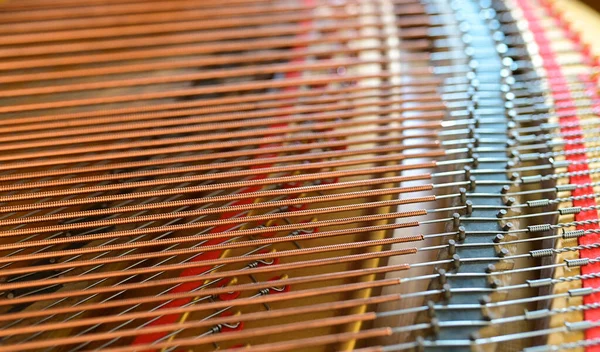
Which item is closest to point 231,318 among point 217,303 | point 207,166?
point 217,303

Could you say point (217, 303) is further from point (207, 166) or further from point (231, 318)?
point (207, 166)

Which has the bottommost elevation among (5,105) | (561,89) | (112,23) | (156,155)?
(561,89)

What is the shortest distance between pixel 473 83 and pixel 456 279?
0.75 meters

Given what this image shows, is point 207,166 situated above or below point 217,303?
above

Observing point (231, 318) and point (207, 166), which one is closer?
point (231, 318)

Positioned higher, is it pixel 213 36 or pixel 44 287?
pixel 213 36

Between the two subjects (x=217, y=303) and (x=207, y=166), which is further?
(x=207, y=166)

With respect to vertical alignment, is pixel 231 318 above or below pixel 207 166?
below

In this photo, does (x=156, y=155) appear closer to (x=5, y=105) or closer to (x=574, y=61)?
(x=5, y=105)

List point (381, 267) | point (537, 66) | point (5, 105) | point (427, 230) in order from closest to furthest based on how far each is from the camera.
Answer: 1. point (381, 267)
2. point (427, 230)
3. point (5, 105)
4. point (537, 66)

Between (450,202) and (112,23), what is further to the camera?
(112,23)

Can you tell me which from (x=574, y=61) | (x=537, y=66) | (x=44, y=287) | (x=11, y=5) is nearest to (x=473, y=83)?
(x=537, y=66)

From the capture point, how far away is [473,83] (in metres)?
1.73

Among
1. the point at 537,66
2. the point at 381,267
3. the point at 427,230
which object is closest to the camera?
the point at 381,267
